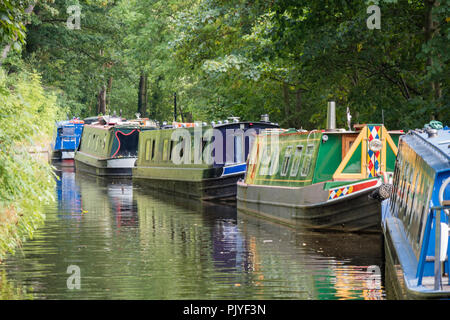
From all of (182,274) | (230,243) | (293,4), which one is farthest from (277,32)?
(182,274)

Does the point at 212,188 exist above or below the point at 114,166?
below

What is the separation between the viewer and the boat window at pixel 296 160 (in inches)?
709

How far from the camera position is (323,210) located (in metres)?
16.5

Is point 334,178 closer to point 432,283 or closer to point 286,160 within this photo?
point 286,160

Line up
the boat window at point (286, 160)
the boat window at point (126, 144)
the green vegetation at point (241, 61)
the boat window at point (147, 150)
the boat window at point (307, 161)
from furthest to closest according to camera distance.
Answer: the boat window at point (126, 144) < the boat window at point (147, 150) < the boat window at point (286, 160) < the boat window at point (307, 161) < the green vegetation at point (241, 61)

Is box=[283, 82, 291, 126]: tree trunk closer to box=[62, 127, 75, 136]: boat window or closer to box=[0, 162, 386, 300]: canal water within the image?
box=[0, 162, 386, 300]: canal water

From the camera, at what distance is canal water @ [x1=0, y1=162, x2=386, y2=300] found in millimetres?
10812

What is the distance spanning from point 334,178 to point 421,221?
7505 millimetres

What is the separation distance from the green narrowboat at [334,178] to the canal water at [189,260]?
370 millimetres

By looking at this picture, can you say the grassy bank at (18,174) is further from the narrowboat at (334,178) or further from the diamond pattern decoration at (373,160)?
the diamond pattern decoration at (373,160)

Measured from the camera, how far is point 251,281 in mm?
11492

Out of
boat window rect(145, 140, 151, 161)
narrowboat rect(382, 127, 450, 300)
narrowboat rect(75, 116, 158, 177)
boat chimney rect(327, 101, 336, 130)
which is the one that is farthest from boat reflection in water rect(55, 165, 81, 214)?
narrowboat rect(382, 127, 450, 300)

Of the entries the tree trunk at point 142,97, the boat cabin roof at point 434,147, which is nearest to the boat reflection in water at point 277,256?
the boat cabin roof at point 434,147

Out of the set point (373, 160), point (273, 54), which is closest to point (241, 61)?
point (273, 54)
